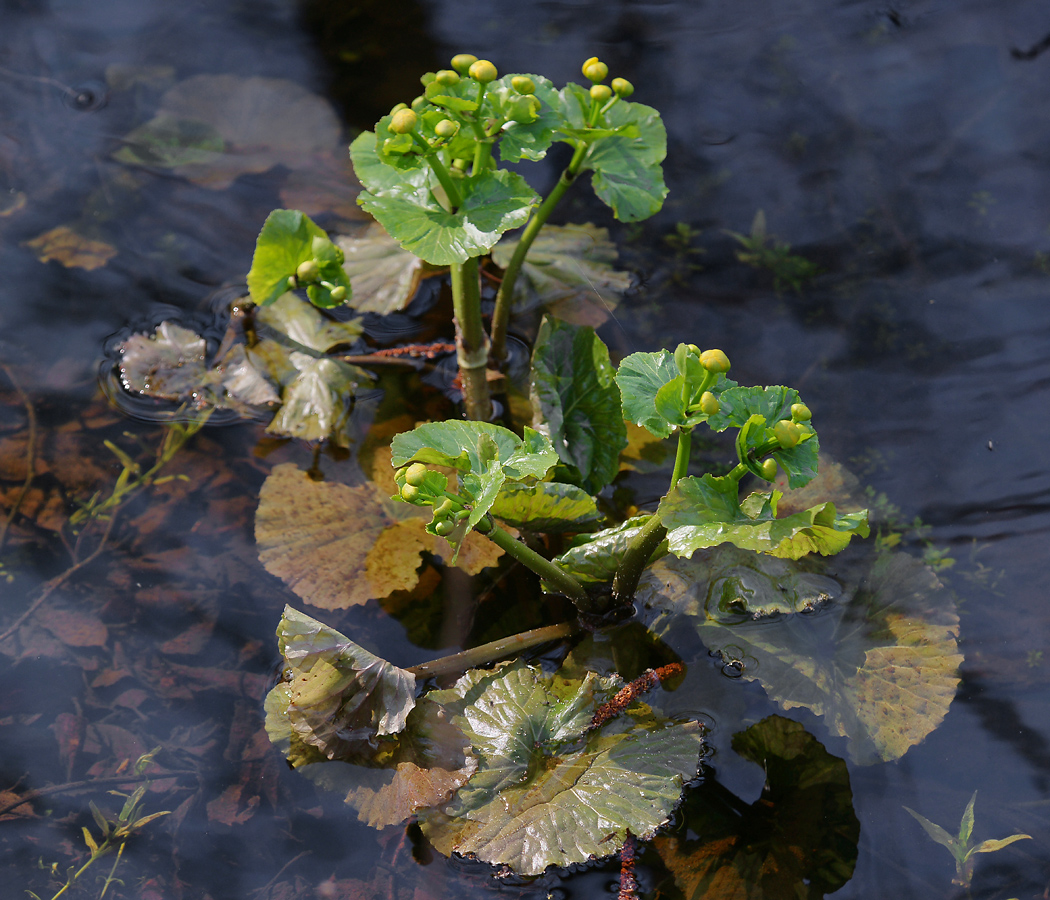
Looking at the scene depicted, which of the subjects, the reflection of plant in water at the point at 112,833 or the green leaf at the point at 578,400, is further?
the green leaf at the point at 578,400

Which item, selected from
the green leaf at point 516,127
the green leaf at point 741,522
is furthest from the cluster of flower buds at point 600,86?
the green leaf at point 741,522

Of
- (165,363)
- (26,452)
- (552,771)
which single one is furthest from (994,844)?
(26,452)

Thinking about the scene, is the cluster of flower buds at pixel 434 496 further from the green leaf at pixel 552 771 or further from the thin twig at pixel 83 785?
the thin twig at pixel 83 785

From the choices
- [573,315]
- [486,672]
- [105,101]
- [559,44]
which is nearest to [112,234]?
[105,101]

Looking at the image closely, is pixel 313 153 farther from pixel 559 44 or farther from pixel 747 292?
pixel 747 292

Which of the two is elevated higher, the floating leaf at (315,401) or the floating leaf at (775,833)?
the floating leaf at (315,401)
